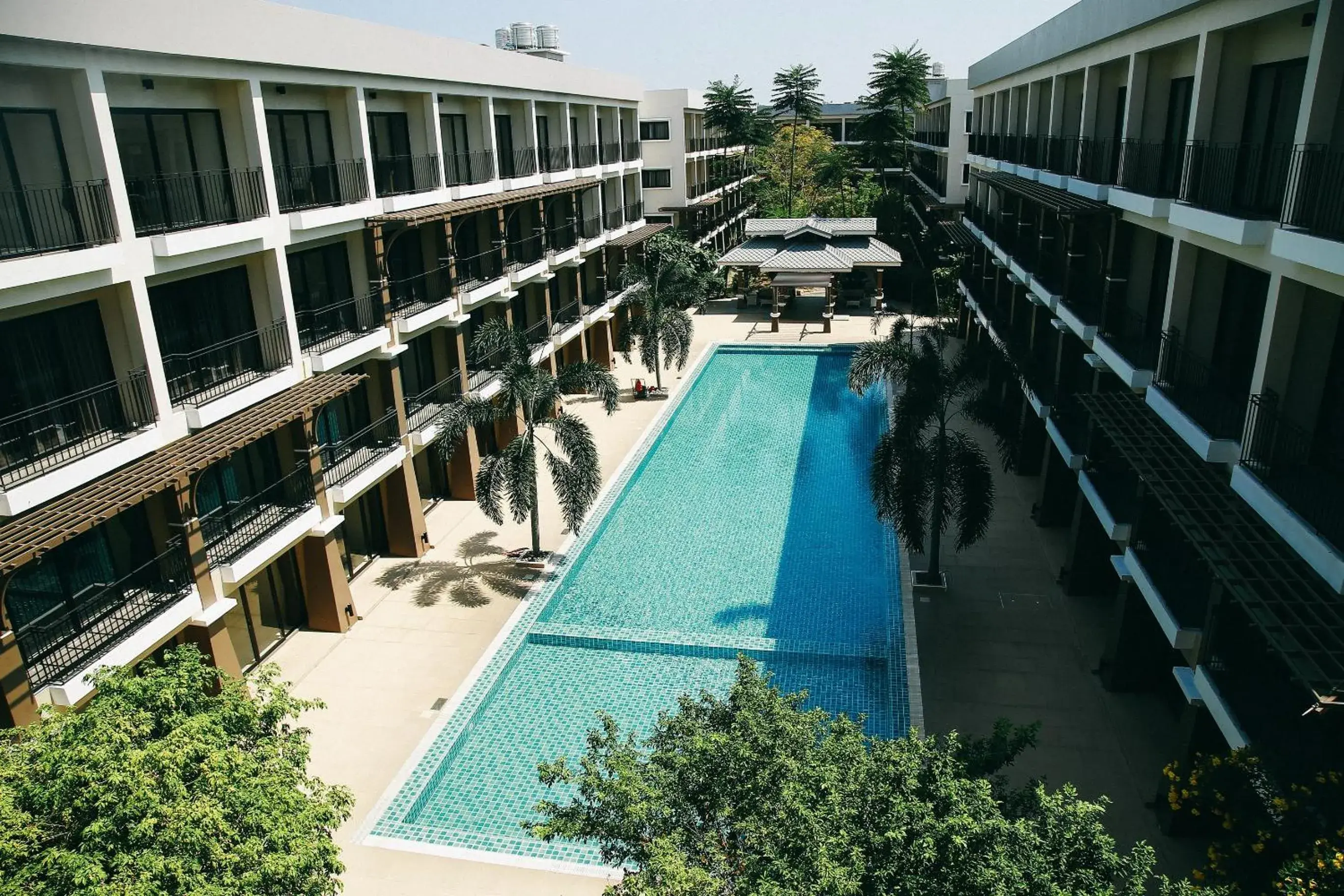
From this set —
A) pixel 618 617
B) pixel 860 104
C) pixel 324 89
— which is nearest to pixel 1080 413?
pixel 618 617

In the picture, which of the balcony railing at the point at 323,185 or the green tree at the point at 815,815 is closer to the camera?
the green tree at the point at 815,815

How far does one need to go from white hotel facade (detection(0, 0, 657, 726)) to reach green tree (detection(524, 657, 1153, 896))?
810 cm

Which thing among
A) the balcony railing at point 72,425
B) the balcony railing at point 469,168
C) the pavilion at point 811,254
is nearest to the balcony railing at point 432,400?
the balcony railing at point 469,168

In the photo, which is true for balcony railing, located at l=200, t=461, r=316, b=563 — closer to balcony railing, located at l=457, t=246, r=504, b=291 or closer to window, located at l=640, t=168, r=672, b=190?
balcony railing, located at l=457, t=246, r=504, b=291

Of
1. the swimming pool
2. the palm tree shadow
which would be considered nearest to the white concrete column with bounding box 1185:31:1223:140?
the swimming pool

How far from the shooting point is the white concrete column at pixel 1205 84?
44.5ft

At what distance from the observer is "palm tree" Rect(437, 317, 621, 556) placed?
62.6ft

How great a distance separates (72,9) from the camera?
1180 centimetres

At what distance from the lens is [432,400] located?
23406mm

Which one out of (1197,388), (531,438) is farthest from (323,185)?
(1197,388)

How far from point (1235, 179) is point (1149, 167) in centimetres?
311

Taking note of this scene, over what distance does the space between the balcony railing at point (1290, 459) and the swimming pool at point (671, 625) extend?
23.3ft

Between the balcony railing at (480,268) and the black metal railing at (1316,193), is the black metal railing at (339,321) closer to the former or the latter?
the balcony railing at (480,268)

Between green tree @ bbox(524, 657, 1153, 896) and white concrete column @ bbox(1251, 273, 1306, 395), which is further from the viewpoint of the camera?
white concrete column @ bbox(1251, 273, 1306, 395)
